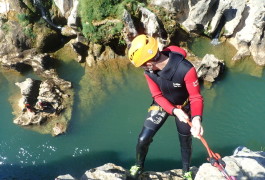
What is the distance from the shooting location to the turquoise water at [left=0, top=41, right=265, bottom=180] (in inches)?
438

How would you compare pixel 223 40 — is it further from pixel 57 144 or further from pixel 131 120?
pixel 57 144

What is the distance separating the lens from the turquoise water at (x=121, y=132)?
36.5 ft

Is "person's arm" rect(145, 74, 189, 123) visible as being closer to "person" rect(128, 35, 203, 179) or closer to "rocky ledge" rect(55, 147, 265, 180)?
"person" rect(128, 35, 203, 179)

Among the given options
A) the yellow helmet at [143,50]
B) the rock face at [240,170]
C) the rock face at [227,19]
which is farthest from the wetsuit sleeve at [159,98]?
the rock face at [227,19]

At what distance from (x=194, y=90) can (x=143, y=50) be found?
1342 millimetres

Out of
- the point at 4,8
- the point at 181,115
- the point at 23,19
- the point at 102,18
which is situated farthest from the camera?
Result: the point at 4,8

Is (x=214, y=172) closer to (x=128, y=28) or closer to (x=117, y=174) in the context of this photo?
(x=117, y=174)

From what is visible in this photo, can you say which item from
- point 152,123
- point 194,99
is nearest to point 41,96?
point 152,123

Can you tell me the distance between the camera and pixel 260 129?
12.1m

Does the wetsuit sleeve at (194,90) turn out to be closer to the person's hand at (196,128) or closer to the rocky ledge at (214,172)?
the person's hand at (196,128)

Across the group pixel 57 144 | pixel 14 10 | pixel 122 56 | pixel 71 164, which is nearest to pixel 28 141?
pixel 57 144

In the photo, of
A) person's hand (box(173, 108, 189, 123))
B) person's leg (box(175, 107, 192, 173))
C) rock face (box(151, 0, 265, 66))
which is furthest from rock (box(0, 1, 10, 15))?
person's hand (box(173, 108, 189, 123))

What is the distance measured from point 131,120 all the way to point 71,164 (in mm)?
3215

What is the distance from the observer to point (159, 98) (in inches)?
263
